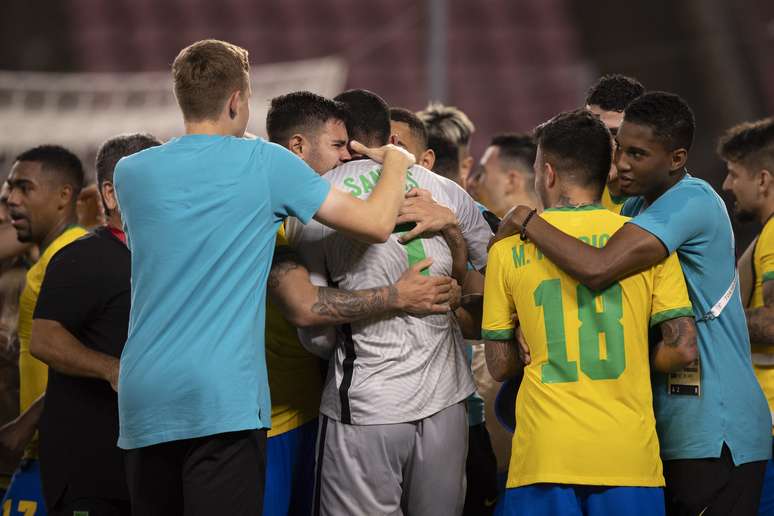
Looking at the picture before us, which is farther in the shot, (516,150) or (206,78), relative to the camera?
(516,150)

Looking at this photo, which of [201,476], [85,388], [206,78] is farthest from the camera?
[85,388]

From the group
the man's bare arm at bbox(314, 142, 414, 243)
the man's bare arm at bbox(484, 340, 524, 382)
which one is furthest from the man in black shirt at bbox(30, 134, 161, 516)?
the man's bare arm at bbox(484, 340, 524, 382)

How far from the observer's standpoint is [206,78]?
118 inches

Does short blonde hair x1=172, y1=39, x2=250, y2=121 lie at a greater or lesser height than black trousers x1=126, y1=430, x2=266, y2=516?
greater

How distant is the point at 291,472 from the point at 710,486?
146 centimetres

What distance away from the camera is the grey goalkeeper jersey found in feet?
10.7

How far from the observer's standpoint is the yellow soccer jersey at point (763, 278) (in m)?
4.04

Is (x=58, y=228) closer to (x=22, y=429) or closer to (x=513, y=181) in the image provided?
(x=22, y=429)

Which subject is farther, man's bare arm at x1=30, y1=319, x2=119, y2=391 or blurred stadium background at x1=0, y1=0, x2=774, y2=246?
blurred stadium background at x1=0, y1=0, x2=774, y2=246

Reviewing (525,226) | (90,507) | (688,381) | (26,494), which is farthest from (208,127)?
(26,494)

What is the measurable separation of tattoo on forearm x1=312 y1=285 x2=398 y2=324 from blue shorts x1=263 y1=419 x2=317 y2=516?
63 centimetres

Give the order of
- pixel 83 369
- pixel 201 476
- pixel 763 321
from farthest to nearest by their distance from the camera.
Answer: pixel 763 321 → pixel 83 369 → pixel 201 476

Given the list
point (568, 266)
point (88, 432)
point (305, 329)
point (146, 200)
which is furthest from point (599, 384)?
point (88, 432)

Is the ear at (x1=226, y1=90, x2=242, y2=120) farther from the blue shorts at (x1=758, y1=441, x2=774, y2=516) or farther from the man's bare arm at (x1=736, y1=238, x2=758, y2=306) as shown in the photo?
the blue shorts at (x1=758, y1=441, x2=774, y2=516)
